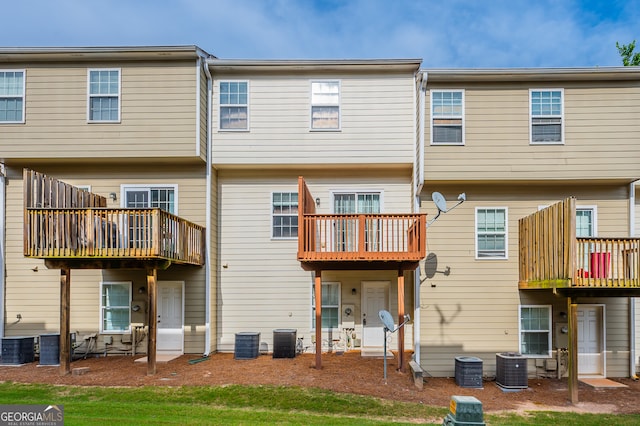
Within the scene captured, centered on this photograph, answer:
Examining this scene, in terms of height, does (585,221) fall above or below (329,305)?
above

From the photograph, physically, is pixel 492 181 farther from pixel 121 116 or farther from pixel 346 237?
pixel 121 116

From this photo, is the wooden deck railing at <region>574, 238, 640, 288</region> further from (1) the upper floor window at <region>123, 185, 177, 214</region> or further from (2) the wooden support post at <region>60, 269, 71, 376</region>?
(2) the wooden support post at <region>60, 269, 71, 376</region>

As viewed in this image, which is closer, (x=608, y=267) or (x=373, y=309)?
(x=608, y=267)

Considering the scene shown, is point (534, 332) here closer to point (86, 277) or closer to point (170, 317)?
point (170, 317)

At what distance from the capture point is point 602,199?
12.7 meters

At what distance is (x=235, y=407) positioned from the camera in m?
8.68

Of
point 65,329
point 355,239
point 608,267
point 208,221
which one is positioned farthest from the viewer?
point 208,221

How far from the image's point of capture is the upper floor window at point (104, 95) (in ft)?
41.4

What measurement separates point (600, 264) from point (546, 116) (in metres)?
4.24

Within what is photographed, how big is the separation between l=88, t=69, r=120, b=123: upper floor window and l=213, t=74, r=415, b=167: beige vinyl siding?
2.64m

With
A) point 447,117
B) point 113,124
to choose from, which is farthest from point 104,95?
point 447,117

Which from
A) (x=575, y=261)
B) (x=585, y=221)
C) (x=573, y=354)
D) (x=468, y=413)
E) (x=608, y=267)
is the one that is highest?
(x=585, y=221)

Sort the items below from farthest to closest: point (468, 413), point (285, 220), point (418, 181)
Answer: point (285, 220)
point (418, 181)
point (468, 413)

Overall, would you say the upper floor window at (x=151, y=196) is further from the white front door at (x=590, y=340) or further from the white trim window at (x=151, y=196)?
the white front door at (x=590, y=340)
